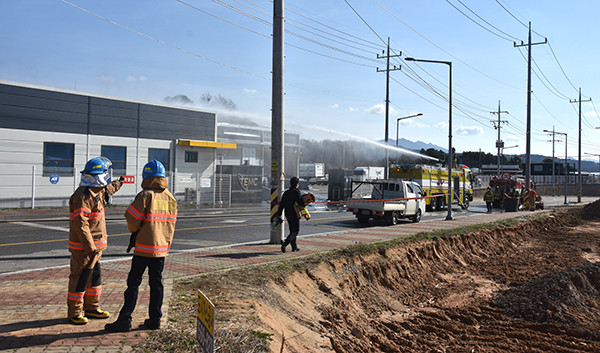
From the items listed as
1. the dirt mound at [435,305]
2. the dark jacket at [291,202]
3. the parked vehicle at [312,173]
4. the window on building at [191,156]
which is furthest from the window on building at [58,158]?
the parked vehicle at [312,173]

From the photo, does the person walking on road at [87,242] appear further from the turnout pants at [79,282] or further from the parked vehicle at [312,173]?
the parked vehicle at [312,173]

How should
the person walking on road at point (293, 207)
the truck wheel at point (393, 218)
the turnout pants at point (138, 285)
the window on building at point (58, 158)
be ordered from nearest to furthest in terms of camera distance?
the turnout pants at point (138, 285) → the person walking on road at point (293, 207) → the truck wheel at point (393, 218) → the window on building at point (58, 158)

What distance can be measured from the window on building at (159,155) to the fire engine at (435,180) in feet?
50.0

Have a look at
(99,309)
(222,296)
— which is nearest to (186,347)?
(99,309)

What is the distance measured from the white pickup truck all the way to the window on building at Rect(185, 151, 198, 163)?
45.1ft

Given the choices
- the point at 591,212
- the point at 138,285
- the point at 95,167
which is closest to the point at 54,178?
the point at 95,167

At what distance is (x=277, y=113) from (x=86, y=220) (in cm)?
712

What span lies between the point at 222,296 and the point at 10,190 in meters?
19.8

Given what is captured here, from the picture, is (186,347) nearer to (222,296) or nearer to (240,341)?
(240,341)

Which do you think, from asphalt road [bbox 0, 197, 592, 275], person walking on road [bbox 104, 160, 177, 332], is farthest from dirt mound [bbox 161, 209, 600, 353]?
asphalt road [bbox 0, 197, 592, 275]

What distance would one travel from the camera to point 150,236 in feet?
14.4

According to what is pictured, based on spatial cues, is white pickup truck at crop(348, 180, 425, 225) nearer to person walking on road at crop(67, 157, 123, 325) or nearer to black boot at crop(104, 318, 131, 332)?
person walking on road at crop(67, 157, 123, 325)

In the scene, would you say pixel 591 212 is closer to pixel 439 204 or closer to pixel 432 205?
pixel 439 204

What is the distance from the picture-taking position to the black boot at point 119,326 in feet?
14.1
